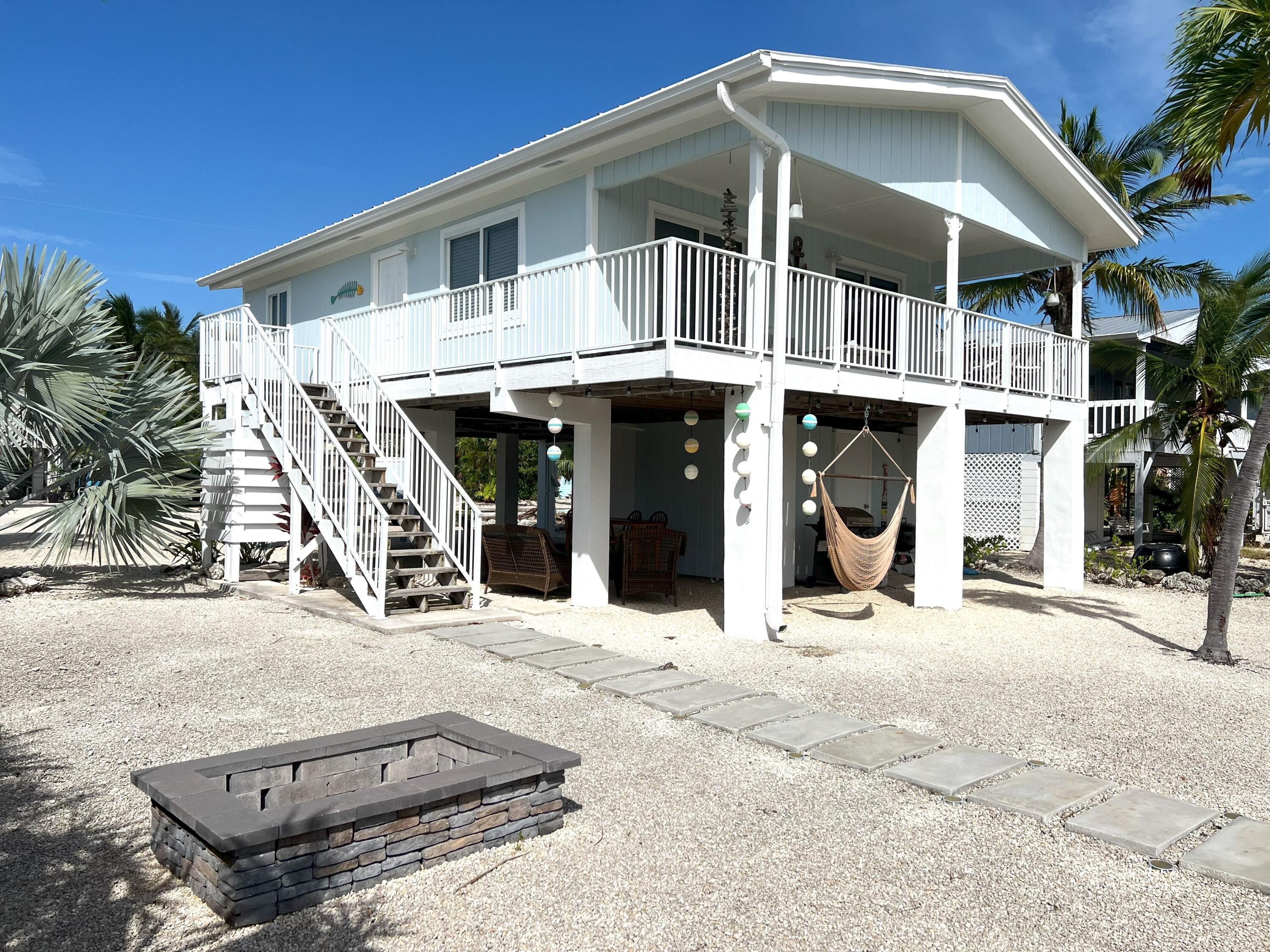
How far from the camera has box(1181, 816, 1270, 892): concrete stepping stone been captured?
3.90 meters

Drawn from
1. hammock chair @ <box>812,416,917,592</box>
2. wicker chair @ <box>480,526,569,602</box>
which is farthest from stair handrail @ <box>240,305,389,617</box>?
hammock chair @ <box>812,416,917,592</box>

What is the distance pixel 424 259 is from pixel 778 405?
21.0 ft

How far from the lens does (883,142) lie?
10.7 m

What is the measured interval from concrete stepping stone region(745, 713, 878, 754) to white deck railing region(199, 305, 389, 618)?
16.2 feet

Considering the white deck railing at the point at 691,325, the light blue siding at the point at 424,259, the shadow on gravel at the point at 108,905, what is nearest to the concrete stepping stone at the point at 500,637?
the white deck railing at the point at 691,325

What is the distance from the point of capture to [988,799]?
4840 mm

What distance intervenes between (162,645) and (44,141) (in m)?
5.70

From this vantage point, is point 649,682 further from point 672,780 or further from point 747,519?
point 747,519

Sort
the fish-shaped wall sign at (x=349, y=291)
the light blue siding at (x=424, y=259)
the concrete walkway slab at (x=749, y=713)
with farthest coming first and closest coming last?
the fish-shaped wall sign at (x=349, y=291) < the light blue siding at (x=424, y=259) < the concrete walkway slab at (x=749, y=713)

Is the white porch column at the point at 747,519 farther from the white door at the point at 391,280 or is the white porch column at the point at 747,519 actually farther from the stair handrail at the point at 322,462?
the white door at the point at 391,280

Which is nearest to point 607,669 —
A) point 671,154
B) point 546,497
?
point 671,154

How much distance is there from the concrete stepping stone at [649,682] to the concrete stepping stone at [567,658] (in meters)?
0.63

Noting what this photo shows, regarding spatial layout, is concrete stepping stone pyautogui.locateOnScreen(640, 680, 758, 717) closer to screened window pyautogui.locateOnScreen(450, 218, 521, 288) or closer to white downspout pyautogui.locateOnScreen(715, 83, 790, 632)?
white downspout pyautogui.locateOnScreen(715, 83, 790, 632)

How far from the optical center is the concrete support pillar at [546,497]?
58.2 feet
